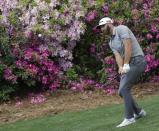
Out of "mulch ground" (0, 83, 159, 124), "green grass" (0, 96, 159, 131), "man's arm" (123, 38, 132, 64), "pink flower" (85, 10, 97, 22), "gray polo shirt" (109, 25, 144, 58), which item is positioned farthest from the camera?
"pink flower" (85, 10, 97, 22)

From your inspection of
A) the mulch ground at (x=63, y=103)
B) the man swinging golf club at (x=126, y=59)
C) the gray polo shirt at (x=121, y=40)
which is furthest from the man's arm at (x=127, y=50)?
the mulch ground at (x=63, y=103)

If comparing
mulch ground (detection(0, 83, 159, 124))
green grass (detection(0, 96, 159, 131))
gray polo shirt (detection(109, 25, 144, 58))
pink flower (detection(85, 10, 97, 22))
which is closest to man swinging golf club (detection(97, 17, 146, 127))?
gray polo shirt (detection(109, 25, 144, 58))

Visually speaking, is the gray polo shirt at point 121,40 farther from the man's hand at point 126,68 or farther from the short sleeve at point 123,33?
the man's hand at point 126,68

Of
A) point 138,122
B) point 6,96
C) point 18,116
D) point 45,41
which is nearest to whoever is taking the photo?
point 138,122

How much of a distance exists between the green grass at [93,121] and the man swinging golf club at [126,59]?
33 centimetres

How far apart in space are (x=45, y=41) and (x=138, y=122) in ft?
16.9

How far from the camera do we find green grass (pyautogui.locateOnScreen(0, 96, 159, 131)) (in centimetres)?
889

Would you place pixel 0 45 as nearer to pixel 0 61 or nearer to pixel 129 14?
pixel 0 61

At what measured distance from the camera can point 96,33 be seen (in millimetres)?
14430

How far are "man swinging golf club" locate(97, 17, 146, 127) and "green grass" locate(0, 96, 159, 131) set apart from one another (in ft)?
1.10

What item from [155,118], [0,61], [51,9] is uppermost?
[51,9]

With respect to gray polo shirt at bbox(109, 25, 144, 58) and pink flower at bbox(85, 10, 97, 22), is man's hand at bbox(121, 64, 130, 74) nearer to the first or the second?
gray polo shirt at bbox(109, 25, 144, 58)

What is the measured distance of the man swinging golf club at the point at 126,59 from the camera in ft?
28.3

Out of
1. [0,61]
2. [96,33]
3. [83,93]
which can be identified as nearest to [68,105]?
[83,93]
